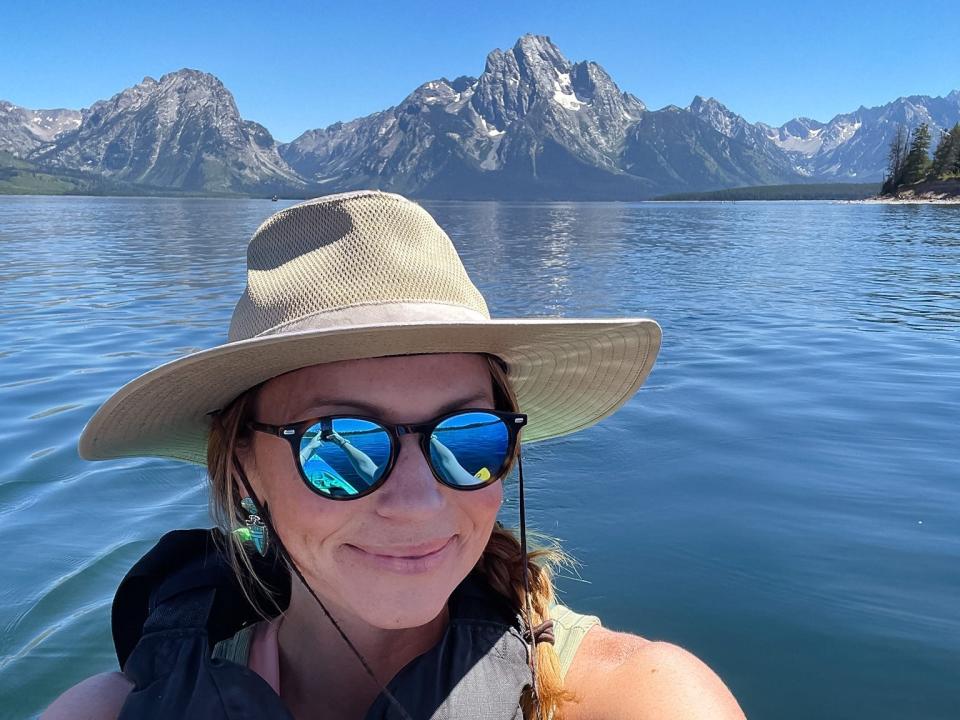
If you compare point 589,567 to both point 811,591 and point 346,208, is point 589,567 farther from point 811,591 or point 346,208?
point 346,208

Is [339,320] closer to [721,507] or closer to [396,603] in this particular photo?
[396,603]

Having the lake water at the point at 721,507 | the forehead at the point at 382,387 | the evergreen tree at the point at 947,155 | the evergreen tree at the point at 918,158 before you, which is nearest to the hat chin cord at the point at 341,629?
the forehead at the point at 382,387

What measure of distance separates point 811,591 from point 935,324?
11193 mm

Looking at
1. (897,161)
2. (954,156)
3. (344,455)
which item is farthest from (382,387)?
(897,161)

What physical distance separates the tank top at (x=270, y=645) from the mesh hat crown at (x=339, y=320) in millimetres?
631

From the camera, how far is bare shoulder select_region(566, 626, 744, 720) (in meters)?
1.63

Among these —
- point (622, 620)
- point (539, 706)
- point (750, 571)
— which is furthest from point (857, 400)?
point (539, 706)

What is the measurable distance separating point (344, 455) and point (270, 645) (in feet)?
2.20

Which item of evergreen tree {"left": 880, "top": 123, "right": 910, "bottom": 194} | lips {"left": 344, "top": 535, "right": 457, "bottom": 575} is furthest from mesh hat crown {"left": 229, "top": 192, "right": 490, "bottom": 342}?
evergreen tree {"left": 880, "top": 123, "right": 910, "bottom": 194}

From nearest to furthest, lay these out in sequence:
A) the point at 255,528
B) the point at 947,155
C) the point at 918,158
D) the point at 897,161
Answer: the point at 255,528 < the point at 947,155 < the point at 918,158 < the point at 897,161

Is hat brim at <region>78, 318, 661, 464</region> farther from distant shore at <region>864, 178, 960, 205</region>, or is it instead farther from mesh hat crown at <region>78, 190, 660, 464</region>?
distant shore at <region>864, 178, 960, 205</region>

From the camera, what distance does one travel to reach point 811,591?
14.0ft

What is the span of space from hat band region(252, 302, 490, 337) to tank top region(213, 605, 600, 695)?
2.83 feet

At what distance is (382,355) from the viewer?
1.74 meters
